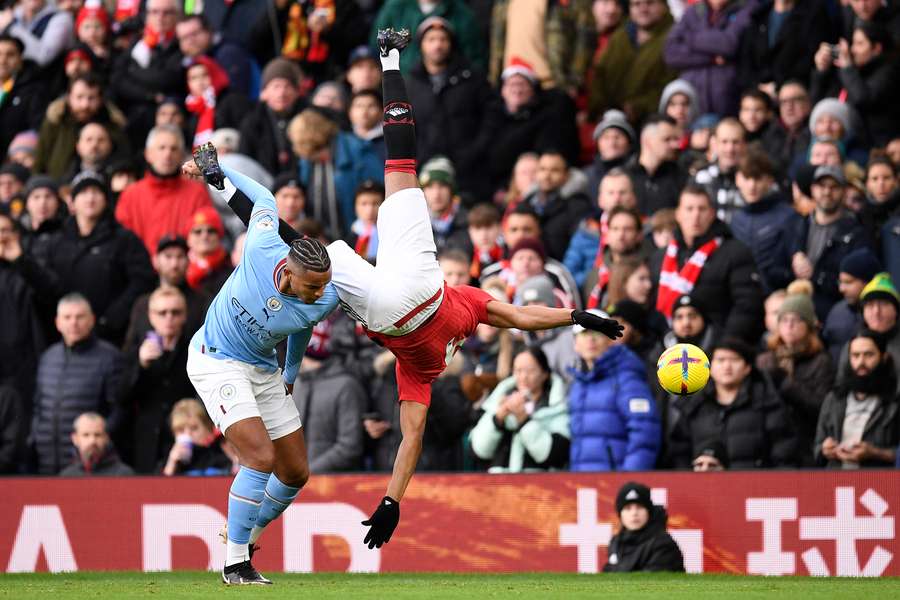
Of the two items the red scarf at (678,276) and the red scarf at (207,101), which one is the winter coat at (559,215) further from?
the red scarf at (207,101)

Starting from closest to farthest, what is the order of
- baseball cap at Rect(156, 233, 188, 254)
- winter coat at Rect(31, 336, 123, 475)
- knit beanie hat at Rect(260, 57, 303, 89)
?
winter coat at Rect(31, 336, 123, 475) → baseball cap at Rect(156, 233, 188, 254) → knit beanie hat at Rect(260, 57, 303, 89)

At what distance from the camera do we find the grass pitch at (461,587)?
991 cm

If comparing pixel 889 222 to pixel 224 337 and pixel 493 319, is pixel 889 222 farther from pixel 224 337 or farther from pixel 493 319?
pixel 224 337

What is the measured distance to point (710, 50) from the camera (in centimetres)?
1716

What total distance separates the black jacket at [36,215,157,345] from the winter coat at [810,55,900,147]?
692 cm

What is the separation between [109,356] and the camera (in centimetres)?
1491

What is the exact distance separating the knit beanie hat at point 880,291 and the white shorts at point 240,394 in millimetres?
5029

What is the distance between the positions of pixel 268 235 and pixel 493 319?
5.23ft

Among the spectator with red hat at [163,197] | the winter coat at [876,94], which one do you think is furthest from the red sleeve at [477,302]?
the winter coat at [876,94]

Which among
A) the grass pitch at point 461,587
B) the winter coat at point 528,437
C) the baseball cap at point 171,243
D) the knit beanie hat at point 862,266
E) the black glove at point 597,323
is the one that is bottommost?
the grass pitch at point 461,587

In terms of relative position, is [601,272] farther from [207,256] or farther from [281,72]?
[281,72]

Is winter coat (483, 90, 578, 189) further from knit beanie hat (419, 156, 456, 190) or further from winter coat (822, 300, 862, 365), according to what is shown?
winter coat (822, 300, 862, 365)

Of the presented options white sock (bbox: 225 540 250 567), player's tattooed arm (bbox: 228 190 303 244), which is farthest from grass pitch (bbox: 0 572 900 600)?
player's tattooed arm (bbox: 228 190 303 244)

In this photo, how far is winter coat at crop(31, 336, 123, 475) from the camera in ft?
48.1
